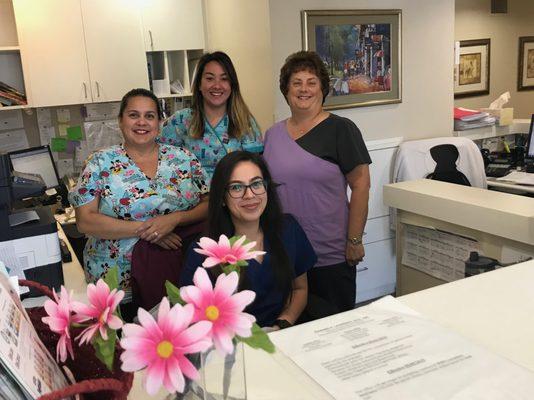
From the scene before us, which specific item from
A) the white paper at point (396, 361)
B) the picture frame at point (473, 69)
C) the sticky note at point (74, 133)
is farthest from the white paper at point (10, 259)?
the picture frame at point (473, 69)

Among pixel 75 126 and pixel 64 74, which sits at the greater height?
pixel 64 74

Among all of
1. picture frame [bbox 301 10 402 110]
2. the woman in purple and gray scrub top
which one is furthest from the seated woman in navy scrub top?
picture frame [bbox 301 10 402 110]

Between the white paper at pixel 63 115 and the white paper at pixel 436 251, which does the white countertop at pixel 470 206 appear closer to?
the white paper at pixel 436 251

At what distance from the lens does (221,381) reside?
2.43ft

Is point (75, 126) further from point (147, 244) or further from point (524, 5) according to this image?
point (524, 5)

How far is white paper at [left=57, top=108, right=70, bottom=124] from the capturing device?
3549mm

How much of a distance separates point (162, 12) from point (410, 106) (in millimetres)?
1784

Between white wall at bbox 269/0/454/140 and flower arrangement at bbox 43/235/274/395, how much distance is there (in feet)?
8.81

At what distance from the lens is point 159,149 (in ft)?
6.68

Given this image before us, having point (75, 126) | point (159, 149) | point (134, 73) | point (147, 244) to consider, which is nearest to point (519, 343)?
point (147, 244)

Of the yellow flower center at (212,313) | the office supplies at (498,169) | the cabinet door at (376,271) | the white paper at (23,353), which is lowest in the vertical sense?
the cabinet door at (376,271)

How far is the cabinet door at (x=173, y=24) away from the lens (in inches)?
134

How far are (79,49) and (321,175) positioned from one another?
6.63ft

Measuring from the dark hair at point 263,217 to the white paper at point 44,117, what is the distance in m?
2.29
